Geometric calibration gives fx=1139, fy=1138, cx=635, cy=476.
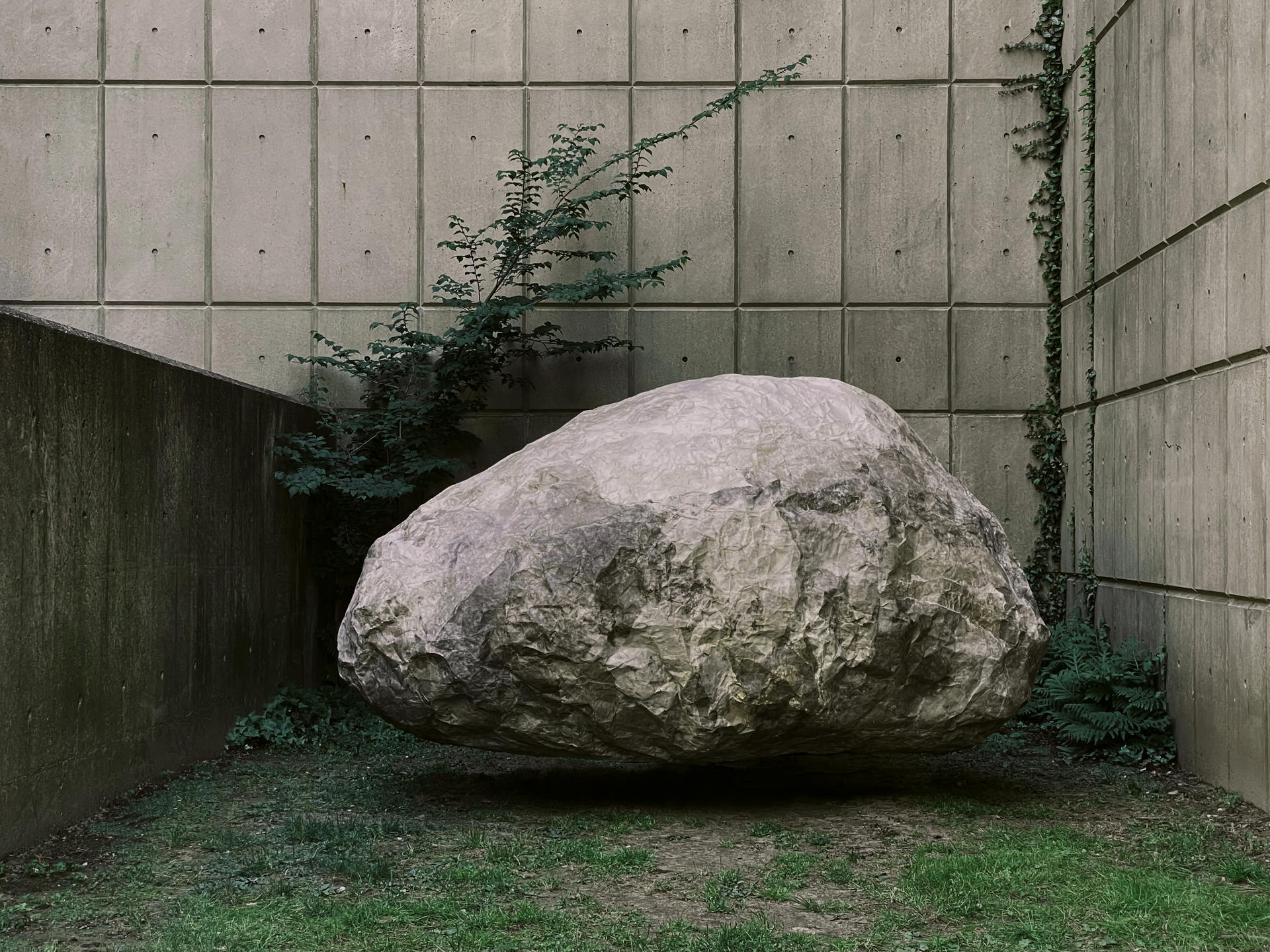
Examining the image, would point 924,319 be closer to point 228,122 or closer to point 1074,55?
point 1074,55

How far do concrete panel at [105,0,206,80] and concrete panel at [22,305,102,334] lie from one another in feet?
5.59

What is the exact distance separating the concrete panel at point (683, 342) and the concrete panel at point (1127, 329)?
2607 mm

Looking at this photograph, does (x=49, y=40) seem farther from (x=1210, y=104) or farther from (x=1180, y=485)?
(x=1180, y=485)

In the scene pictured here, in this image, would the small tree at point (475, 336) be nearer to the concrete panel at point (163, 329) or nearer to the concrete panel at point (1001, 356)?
the concrete panel at point (163, 329)

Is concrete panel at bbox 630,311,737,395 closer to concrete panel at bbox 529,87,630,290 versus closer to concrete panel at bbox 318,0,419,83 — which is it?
concrete panel at bbox 529,87,630,290

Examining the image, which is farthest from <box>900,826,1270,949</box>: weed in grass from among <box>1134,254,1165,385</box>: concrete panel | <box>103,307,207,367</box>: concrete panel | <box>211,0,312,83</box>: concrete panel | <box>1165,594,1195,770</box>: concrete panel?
<box>211,0,312,83</box>: concrete panel

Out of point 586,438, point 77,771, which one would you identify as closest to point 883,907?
point 586,438

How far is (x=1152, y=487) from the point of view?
664cm

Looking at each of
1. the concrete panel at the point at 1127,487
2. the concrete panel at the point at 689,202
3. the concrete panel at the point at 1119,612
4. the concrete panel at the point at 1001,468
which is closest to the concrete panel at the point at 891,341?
the concrete panel at the point at 1001,468

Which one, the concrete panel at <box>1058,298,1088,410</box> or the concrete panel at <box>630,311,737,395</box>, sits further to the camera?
the concrete panel at <box>630,311,737,395</box>

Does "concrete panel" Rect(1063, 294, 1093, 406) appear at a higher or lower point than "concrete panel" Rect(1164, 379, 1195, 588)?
higher

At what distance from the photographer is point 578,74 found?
835 centimetres

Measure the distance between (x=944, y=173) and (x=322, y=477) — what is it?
194 inches

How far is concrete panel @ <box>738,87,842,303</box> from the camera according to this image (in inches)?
329
